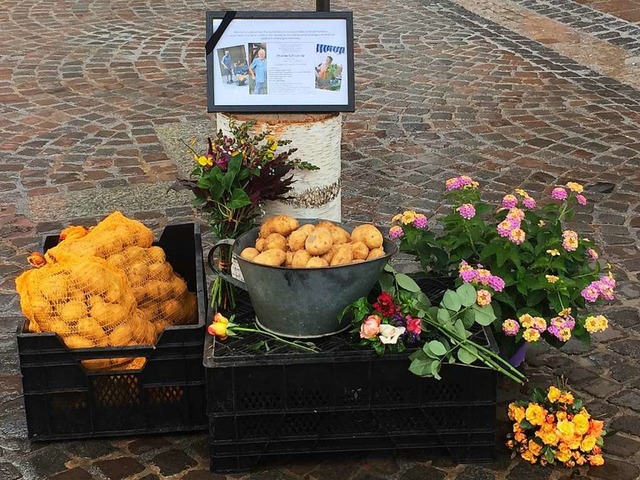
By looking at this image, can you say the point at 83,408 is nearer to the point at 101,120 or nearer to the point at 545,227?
the point at 545,227

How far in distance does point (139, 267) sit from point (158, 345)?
1.68 feet

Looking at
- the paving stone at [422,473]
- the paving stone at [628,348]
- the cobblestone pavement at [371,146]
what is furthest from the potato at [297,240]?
the paving stone at [628,348]

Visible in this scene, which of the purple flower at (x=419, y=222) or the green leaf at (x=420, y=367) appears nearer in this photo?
the green leaf at (x=420, y=367)

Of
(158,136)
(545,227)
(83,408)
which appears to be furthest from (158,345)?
(158,136)

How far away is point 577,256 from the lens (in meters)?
3.96

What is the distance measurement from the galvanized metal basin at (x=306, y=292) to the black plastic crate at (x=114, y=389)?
298 millimetres

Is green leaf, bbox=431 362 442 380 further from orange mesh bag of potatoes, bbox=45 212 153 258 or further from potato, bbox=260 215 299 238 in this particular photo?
orange mesh bag of potatoes, bbox=45 212 153 258

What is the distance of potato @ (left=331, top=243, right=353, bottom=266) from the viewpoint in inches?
138

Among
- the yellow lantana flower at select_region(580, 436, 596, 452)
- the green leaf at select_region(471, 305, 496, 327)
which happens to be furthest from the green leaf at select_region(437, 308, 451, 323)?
the yellow lantana flower at select_region(580, 436, 596, 452)

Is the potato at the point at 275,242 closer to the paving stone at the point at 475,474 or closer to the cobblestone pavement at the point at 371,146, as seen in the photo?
the cobblestone pavement at the point at 371,146

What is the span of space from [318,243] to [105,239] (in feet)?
3.40

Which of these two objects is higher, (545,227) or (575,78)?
(545,227)

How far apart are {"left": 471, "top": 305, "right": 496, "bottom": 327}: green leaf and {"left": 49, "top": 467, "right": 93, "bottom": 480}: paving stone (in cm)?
156

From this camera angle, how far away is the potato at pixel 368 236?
12.0ft
